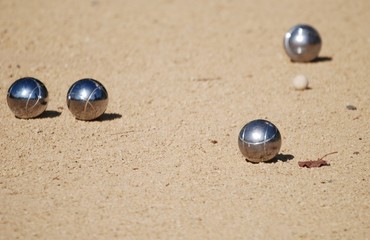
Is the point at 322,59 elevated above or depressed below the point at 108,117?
above

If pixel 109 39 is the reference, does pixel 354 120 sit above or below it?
below

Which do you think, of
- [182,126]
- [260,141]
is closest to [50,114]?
[182,126]

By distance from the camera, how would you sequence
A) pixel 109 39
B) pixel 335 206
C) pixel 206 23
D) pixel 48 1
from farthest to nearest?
pixel 48 1 < pixel 206 23 < pixel 109 39 < pixel 335 206

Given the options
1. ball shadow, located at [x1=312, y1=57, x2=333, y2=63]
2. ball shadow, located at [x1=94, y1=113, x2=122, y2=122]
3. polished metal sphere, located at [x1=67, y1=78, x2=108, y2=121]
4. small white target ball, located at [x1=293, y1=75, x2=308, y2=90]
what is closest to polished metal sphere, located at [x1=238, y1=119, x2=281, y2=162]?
polished metal sphere, located at [x1=67, y1=78, x2=108, y2=121]

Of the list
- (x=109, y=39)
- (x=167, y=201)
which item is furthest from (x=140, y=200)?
(x=109, y=39)

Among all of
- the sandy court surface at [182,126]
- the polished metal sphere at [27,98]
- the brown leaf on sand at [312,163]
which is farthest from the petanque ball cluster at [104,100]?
the brown leaf on sand at [312,163]

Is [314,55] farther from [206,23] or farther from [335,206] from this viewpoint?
[335,206]

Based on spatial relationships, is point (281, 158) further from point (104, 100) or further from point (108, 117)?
point (108, 117)

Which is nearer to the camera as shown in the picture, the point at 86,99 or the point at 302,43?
the point at 86,99
